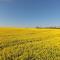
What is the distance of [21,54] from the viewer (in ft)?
41.9

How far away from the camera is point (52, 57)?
12.1 m

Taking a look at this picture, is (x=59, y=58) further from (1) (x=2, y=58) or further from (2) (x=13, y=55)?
(1) (x=2, y=58)

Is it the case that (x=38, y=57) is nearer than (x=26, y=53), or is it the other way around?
(x=38, y=57)

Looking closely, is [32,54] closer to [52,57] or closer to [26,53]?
[26,53]

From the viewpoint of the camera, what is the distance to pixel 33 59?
1156 cm

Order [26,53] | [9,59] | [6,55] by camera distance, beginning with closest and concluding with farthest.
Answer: [9,59], [6,55], [26,53]

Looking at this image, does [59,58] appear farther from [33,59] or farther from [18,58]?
[18,58]

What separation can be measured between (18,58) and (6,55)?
1.04 meters

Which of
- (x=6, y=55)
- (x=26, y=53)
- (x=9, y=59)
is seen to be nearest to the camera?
(x=9, y=59)

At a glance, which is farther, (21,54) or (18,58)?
(21,54)

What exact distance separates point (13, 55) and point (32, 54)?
5.09ft

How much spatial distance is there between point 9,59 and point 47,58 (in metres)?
2.83

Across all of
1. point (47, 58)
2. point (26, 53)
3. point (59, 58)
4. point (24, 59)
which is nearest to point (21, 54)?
point (26, 53)

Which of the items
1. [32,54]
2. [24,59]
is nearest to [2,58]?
[24,59]
